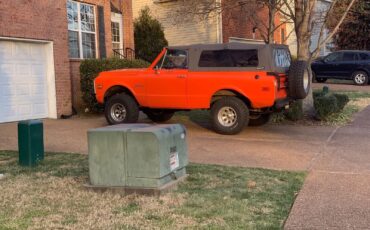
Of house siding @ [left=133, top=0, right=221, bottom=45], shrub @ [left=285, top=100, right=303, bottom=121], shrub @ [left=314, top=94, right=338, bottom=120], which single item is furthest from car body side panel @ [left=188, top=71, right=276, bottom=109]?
house siding @ [left=133, top=0, right=221, bottom=45]

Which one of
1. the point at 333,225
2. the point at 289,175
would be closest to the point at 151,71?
the point at 289,175

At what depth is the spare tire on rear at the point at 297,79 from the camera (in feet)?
37.2

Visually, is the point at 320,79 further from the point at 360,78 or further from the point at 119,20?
the point at 119,20

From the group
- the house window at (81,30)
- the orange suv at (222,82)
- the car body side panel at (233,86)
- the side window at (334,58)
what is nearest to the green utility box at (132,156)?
the car body side panel at (233,86)

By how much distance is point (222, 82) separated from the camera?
11.4 metres

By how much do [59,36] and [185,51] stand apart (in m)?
5.12

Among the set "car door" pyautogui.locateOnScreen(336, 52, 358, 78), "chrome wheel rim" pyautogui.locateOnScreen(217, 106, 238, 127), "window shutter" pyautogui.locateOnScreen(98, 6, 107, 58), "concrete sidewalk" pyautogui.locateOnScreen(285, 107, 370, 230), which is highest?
"window shutter" pyautogui.locateOnScreen(98, 6, 107, 58)

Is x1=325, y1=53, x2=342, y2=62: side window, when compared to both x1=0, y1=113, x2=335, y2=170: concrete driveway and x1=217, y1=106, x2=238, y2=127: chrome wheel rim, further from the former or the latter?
x1=217, y1=106, x2=238, y2=127: chrome wheel rim

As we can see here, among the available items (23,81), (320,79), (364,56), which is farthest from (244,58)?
(320,79)

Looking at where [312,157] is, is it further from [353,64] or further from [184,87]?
[353,64]

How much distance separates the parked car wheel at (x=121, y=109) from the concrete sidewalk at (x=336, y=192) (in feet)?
14.5

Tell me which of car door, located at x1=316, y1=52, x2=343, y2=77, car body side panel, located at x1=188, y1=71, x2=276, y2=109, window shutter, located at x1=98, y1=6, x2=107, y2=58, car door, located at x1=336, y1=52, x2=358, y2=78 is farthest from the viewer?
car door, located at x1=316, y1=52, x2=343, y2=77

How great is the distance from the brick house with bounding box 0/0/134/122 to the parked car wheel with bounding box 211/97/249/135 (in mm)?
5782

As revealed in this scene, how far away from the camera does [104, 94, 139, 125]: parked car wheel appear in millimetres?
12484
